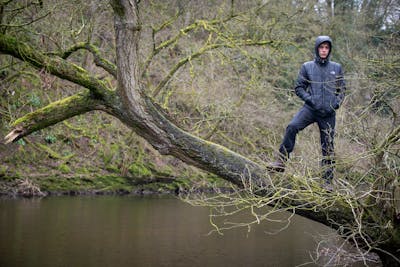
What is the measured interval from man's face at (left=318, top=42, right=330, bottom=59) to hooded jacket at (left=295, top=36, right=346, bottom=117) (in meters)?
0.04

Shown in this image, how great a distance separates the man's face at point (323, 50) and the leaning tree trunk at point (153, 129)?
5.11 feet

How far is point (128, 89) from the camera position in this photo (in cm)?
652

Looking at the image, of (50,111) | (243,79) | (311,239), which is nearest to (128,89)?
(50,111)

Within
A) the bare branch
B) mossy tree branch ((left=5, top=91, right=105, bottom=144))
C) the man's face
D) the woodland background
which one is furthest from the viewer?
the woodland background

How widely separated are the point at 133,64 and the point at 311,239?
17.2 ft

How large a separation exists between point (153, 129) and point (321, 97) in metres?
2.11

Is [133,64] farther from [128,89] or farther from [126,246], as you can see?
[126,246]

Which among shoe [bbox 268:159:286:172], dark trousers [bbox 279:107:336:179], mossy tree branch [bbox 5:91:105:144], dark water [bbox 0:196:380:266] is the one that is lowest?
dark water [bbox 0:196:380:266]

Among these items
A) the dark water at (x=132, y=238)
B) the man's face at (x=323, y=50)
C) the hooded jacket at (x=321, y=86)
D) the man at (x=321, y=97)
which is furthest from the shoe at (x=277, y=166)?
the dark water at (x=132, y=238)

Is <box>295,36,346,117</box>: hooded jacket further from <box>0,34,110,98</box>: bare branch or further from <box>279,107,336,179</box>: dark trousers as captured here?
<box>0,34,110,98</box>: bare branch

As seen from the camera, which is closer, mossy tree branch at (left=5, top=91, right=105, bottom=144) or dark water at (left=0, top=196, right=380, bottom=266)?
mossy tree branch at (left=5, top=91, right=105, bottom=144)

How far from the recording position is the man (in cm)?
627

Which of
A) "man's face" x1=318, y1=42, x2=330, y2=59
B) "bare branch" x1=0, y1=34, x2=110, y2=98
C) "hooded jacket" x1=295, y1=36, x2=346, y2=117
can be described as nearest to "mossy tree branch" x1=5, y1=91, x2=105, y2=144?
"bare branch" x1=0, y1=34, x2=110, y2=98

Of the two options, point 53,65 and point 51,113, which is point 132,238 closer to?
point 51,113
